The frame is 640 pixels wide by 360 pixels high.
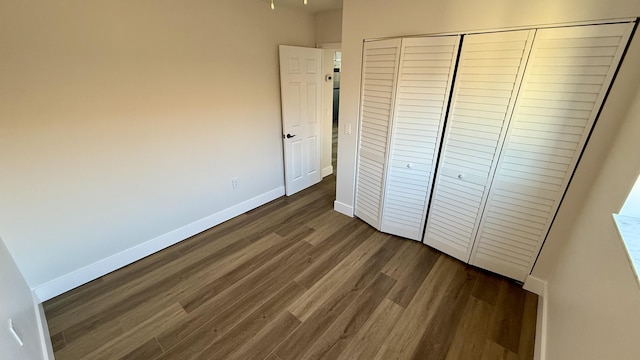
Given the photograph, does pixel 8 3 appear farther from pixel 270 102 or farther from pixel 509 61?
pixel 509 61

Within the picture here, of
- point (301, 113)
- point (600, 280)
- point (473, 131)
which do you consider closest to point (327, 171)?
point (301, 113)

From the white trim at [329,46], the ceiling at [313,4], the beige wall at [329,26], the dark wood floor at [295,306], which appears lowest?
the dark wood floor at [295,306]

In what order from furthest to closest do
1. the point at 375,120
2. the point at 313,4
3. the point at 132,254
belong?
the point at 313,4
the point at 375,120
the point at 132,254

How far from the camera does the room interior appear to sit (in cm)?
144

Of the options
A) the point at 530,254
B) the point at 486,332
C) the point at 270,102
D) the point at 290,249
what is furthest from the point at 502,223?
the point at 270,102

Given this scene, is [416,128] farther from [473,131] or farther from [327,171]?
[327,171]

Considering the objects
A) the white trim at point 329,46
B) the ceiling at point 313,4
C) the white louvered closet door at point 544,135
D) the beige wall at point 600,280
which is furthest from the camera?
the white trim at point 329,46

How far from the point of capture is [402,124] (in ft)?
8.04

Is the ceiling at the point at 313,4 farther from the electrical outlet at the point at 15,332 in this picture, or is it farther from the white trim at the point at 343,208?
the electrical outlet at the point at 15,332

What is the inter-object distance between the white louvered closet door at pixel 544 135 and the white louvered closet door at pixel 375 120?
3.21 ft

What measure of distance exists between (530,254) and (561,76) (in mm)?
1346

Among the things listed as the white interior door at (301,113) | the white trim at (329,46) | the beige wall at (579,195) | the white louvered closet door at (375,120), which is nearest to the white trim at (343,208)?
the white louvered closet door at (375,120)

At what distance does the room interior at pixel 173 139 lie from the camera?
144 cm

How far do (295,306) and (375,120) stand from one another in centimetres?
185
